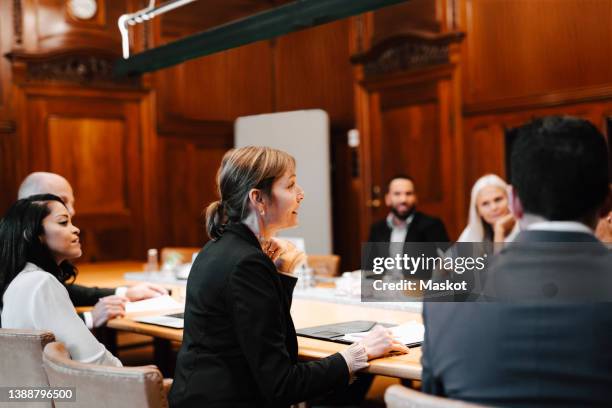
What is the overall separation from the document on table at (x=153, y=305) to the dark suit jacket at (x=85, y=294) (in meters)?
0.28

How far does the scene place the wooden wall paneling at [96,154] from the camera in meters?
6.86

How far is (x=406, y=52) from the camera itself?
6.69 meters

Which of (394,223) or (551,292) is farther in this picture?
(394,223)

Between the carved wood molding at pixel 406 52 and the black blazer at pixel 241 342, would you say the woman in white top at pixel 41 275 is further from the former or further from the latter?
the carved wood molding at pixel 406 52

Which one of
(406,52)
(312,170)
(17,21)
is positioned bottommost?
(312,170)

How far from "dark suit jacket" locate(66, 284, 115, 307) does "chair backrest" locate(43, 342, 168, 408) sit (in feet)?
5.86

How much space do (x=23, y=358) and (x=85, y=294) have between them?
1.40 metres

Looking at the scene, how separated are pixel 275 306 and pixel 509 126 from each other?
447cm

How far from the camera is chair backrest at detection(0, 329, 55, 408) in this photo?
7.54 ft

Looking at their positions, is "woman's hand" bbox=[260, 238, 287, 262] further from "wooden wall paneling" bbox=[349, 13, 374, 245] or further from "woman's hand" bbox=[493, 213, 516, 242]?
"wooden wall paneling" bbox=[349, 13, 374, 245]

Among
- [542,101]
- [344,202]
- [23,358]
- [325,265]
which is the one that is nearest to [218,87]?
[344,202]

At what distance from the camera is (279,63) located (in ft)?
26.7

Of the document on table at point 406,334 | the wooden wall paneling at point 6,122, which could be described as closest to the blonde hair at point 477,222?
the document on table at point 406,334

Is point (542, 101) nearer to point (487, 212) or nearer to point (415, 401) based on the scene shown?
point (487, 212)
